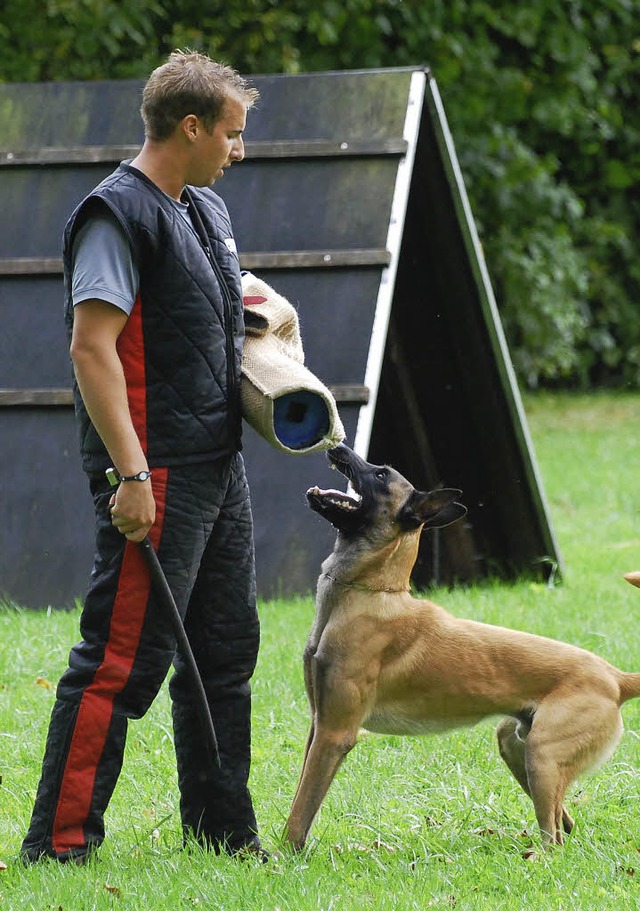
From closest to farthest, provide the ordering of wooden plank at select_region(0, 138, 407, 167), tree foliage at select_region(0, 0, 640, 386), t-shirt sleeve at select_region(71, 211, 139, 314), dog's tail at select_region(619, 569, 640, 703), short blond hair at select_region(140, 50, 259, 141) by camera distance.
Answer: t-shirt sleeve at select_region(71, 211, 139, 314) < short blond hair at select_region(140, 50, 259, 141) < dog's tail at select_region(619, 569, 640, 703) < wooden plank at select_region(0, 138, 407, 167) < tree foliage at select_region(0, 0, 640, 386)

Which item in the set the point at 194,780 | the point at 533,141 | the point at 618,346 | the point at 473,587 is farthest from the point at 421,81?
the point at 618,346

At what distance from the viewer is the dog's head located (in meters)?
4.01

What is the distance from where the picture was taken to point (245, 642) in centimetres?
369

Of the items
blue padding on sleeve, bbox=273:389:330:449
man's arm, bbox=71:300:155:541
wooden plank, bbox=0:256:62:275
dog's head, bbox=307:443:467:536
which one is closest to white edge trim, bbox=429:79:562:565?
wooden plank, bbox=0:256:62:275

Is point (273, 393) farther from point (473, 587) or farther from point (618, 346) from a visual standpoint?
point (618, 346)

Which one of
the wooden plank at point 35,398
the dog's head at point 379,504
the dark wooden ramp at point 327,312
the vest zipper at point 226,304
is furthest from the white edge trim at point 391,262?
the vest zipper at point 226,304

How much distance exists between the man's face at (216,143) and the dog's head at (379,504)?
3.37 ft

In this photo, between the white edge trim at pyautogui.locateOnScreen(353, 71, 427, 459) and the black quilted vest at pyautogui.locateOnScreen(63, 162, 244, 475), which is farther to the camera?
the white edge trim at pyautogui.locateOnScreen(353, 71, 427, 459)

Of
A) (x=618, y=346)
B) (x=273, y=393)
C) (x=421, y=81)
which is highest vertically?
(x=421, y=81)

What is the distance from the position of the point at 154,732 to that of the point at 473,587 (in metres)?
2.72

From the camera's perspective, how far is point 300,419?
3637mm

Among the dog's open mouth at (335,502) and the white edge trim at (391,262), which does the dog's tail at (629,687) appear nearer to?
the dog's open mouth at (335,502)

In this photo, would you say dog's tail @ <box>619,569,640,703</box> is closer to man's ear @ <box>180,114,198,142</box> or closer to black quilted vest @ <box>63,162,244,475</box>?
black quilted vest @ <box>63,162,244,475</box>

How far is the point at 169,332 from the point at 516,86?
531 inches
